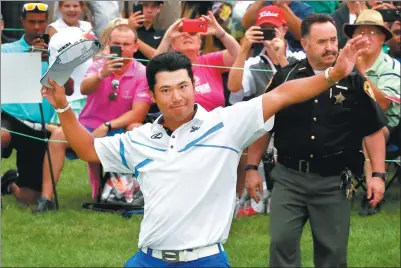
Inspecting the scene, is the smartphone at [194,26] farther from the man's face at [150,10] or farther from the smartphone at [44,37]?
the man's face at [150,10]

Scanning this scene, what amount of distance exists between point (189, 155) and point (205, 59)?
4.07 meters

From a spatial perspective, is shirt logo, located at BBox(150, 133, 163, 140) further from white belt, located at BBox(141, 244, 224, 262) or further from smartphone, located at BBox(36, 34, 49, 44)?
smartphone, located at BBox(36, 34, 49, 44)

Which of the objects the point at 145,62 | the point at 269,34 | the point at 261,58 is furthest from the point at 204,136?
the point at 145,62

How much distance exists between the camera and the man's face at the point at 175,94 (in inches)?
232

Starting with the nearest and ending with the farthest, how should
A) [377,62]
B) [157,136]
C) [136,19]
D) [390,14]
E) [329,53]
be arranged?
[157,136] < [329,53] < [377,62] < [390,14] < [136,19]

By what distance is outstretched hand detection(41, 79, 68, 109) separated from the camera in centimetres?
599

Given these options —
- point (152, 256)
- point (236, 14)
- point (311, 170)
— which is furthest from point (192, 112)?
point (236, 14)

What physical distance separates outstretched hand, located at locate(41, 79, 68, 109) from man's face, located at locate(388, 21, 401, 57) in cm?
625

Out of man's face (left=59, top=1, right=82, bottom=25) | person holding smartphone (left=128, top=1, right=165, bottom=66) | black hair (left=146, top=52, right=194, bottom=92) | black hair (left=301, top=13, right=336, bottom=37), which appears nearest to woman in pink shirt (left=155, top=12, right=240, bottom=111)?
person holding smartphone (left=128, top=1, right=165, bottom=66)

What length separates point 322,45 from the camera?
7320 mm

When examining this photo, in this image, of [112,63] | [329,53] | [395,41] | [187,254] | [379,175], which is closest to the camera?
[187,254]

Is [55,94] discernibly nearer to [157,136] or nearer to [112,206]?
[157,136]

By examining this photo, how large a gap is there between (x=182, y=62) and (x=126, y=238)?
3751 millimetres

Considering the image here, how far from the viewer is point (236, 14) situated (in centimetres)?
1208
